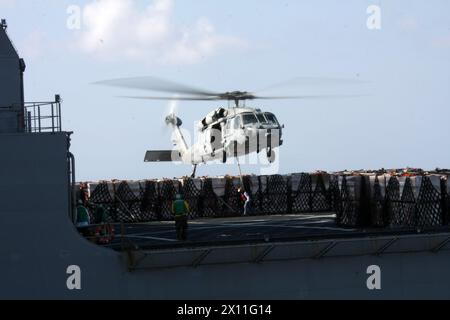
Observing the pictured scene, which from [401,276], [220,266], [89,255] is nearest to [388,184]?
[401,276]

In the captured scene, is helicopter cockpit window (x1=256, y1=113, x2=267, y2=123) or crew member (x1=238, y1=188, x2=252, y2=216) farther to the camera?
helicopter cockpit window (x1=256, y1=113, x2=267, y2=123)

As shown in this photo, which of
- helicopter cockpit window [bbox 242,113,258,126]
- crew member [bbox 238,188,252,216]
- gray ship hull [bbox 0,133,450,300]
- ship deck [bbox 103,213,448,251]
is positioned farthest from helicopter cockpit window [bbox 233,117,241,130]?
gray ship hull [bbox 0,133,450,300]

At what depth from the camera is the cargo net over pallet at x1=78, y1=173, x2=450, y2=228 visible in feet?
99.9

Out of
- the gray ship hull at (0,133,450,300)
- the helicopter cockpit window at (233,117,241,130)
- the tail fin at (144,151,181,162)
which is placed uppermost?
the helicopter cockpit window at (233,117,241,130)

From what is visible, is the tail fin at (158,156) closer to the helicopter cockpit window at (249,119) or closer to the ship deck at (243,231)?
the helicopter cockpit window at (249,119)

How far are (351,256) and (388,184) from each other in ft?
31.4

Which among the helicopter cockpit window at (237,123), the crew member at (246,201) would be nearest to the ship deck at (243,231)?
the crew member at (246,201)

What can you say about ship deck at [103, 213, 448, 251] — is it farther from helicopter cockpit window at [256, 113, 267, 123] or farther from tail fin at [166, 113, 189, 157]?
tail fin at [166, 113, 189, 157]

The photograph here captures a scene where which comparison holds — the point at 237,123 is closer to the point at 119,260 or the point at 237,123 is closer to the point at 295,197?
the point at 295,197

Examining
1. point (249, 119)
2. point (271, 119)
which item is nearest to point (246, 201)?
point (249, 119)

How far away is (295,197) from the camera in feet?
144

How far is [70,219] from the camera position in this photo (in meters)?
21.6

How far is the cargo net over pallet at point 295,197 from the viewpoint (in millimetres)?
30453

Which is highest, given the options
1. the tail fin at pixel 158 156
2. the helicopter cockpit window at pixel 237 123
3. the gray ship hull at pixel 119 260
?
the helicopter cockpit window at pixel 237 123
